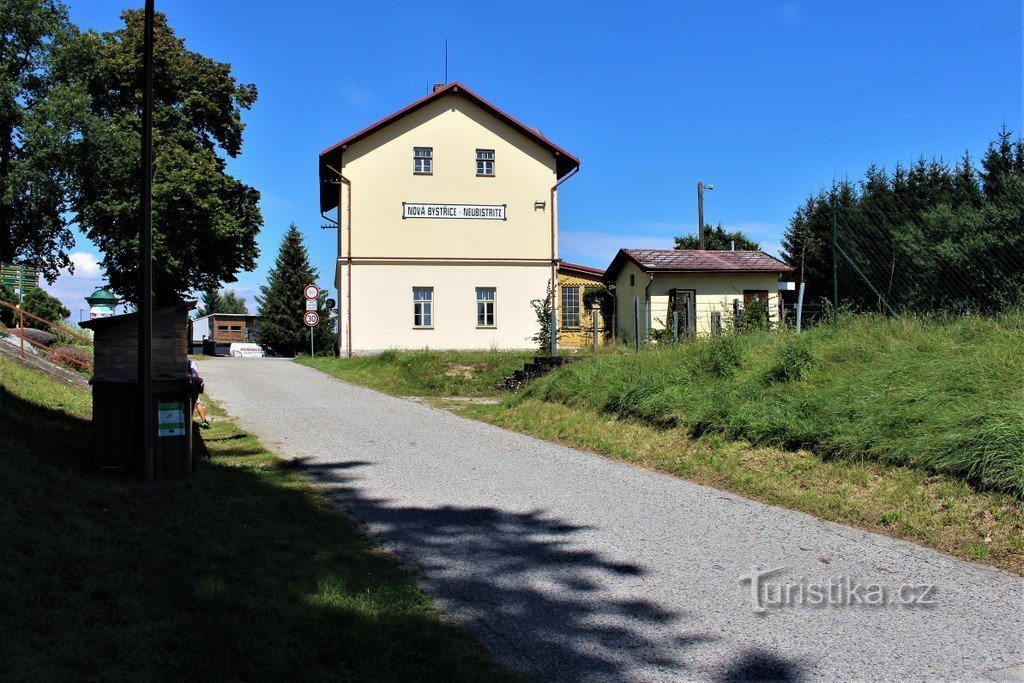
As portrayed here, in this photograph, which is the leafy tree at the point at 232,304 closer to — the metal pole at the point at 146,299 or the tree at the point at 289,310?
the tree at the point at 289,310

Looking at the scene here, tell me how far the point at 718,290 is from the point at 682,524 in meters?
21.8

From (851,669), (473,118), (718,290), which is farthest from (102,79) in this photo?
(851,669)

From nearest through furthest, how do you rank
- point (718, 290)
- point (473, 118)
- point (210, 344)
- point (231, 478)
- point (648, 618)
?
point (648, 618)
point (231, 478)
point (718, 290)
point (473, 118)
point (210, 344)

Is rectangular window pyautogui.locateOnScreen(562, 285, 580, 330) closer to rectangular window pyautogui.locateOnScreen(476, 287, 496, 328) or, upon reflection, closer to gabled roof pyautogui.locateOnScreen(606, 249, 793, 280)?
rectangular window pyautogui.locateOnScreen(476, 287, 496, 328)

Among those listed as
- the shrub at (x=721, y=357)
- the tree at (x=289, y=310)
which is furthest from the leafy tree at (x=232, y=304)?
the shrub at (x=721, y=357)

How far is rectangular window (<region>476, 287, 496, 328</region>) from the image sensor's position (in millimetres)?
32281

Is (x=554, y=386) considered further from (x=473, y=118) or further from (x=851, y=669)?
(x=473, y=118)

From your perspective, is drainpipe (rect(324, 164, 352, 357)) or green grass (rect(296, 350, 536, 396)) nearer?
green grass (rect(296, 350, 536, 396))

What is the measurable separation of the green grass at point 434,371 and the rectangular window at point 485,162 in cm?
1076

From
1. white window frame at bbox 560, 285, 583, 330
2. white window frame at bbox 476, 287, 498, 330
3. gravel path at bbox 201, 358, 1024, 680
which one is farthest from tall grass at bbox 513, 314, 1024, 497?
white window frame at bbox 560, 285, 583, 330

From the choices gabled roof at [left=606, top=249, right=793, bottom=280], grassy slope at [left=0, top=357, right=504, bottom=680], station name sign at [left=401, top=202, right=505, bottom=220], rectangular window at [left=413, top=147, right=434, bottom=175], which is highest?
rectangular window at [left=413, top=147, right=434, bottom=175]

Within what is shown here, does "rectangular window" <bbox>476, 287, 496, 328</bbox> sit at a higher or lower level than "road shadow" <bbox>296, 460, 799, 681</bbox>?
higher

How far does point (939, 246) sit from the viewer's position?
36.7 ft

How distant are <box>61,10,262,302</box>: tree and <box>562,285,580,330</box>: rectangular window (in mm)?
16165
